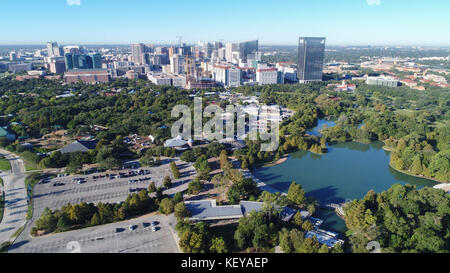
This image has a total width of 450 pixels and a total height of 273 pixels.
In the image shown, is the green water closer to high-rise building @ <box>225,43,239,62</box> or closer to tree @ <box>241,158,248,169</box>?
tree @ <box>241,158,248,169</box>

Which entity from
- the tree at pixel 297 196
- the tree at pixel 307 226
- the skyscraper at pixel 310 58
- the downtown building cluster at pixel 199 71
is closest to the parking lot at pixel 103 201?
the tree at pixel 307 226

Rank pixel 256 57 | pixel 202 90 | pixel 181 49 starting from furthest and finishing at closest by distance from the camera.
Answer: pixel 256 57, pixel 181 49, pixel 202 90

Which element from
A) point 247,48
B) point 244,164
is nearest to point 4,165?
point 244,164

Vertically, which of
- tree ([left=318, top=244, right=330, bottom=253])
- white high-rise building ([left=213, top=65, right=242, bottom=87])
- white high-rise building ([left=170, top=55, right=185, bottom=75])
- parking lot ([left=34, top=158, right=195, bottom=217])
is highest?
white high-rise building ([left=170, top=55, right=185, bottom=75])

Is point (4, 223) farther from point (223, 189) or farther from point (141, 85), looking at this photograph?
point (141, 85)

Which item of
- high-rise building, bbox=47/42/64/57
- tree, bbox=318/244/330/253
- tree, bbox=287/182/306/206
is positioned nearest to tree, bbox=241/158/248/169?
tree, bbox=287/182/306/206

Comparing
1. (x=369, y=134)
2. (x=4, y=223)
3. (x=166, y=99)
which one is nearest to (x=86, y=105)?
(x=166, y=99)
